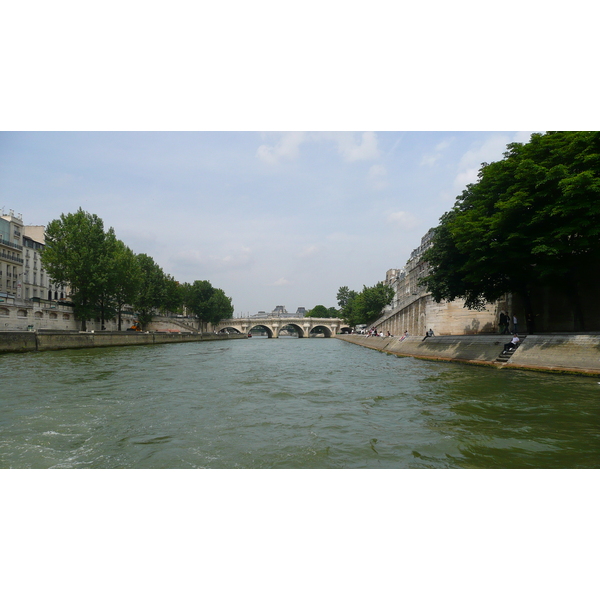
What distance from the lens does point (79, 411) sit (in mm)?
9961

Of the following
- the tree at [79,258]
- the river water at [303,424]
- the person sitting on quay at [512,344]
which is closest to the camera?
the river water at [303,424]

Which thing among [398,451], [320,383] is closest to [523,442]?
[398,451]

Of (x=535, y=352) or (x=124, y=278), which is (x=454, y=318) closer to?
(x=535, y=352)

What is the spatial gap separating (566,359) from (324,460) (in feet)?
46.8

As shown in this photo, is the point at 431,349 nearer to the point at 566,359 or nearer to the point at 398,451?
the point at 566,359

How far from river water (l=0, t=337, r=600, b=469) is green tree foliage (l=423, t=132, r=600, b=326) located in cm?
607

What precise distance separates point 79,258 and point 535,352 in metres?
48.7

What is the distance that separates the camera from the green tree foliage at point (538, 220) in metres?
15.8

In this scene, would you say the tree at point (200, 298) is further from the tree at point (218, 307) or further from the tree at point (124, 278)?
the tree at point (124, 278)

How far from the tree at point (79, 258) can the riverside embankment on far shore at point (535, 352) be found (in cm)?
4107

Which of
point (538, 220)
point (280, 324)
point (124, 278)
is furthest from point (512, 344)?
point (280, 324)

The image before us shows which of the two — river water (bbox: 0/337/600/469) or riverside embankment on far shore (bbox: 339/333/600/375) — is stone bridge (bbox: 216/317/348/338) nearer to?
riverside embankment on far shore (bbox: 339/333/600/375)

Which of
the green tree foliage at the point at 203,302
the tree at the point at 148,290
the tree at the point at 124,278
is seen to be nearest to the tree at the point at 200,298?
the green tree foliage at the point at 203,302

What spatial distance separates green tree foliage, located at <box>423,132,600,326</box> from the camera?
15.8 m
